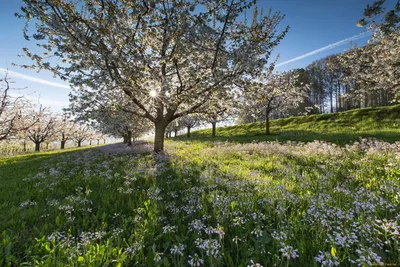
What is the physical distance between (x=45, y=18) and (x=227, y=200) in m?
9.00

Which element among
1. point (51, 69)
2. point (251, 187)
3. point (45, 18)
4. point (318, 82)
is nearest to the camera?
point (251, 187)

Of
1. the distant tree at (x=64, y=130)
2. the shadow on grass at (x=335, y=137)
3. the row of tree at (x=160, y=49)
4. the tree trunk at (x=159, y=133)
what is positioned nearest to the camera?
the row of tree at (x=160, y=49)

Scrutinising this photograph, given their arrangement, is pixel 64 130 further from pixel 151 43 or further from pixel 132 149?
pixel 151 43

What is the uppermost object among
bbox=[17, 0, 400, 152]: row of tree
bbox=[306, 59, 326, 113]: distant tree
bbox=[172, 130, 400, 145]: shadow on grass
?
bbox=[306, 59, 326, 113]: distant tree

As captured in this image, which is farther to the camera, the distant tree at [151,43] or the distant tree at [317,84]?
the distant tree at [317,84]

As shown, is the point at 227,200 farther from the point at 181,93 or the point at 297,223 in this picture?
the point at 181,93

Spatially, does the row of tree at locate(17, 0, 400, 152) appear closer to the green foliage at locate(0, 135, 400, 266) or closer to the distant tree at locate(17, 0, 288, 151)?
the distant tree at locate(17, 0, 288, 151)

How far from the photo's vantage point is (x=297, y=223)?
3.72 meters

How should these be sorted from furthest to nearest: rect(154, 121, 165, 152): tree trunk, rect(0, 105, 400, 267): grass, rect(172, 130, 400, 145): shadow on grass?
rect(172, 130, 400, 145): shadow on grass < rect(154, 121, 165, 152): tree trunk < rect(0, 105, 400, 267): grass

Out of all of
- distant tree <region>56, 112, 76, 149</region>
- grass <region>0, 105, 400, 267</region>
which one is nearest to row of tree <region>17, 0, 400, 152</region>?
grass <region>0, 105, 400, 267</region>

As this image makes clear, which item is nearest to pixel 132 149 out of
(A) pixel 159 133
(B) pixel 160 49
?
(A) pixel 159 133

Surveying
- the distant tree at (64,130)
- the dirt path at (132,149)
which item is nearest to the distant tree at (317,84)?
the dirt path at (132,149)

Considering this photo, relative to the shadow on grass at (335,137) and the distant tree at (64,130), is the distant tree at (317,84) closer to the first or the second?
the shadow on grass at (335,137)

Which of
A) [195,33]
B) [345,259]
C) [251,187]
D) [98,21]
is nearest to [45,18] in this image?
[98,21]
